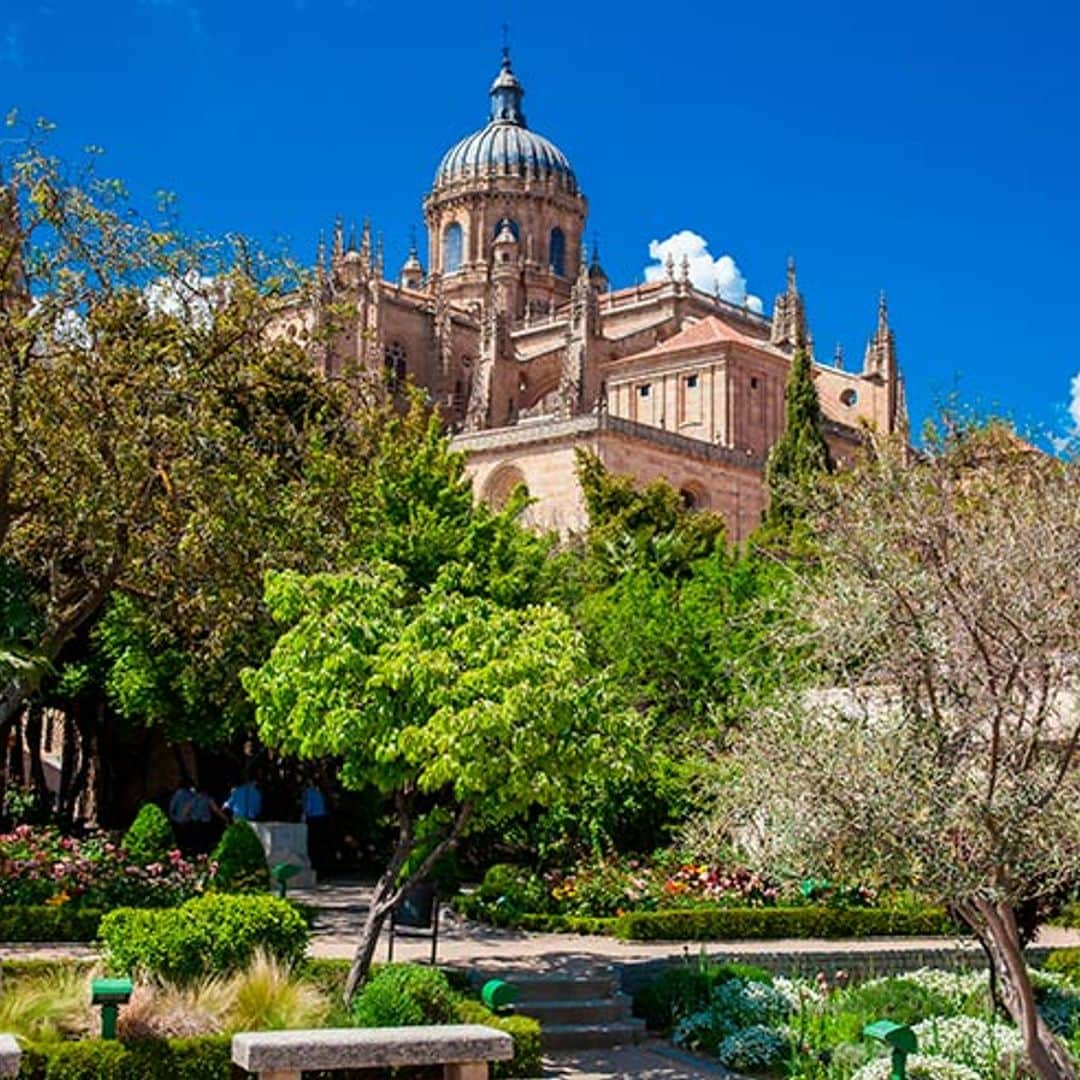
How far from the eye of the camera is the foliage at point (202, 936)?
10.5 m

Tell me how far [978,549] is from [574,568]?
18.6 meters

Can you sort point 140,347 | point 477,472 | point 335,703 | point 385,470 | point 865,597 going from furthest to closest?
1. point 477,472
2. point 385,470
3. point 140,347
4. point 335,703
5. point 865,597

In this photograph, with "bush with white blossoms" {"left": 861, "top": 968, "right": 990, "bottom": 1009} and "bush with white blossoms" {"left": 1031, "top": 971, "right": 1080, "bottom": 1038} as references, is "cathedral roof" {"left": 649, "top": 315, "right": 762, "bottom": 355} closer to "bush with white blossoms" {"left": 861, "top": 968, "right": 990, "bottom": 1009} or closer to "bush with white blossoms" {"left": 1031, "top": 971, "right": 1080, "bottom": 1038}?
"bush with white blossoms" {"left": 861, "top": 968, "right": 990, "bottom": 1009}

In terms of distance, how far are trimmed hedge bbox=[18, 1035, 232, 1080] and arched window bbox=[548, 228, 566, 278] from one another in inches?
2552

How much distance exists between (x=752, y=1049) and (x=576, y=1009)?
4.93 ft

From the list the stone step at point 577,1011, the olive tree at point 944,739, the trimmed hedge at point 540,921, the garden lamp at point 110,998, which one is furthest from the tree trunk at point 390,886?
the trimmed hedge at point 540,921

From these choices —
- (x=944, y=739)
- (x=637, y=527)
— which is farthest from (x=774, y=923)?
(x=637, y=527)

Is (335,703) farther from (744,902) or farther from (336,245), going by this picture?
(336,245)

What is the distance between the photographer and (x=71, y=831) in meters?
23.3

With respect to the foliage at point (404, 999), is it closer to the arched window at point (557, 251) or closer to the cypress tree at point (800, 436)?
the cypress tree at point (800, 436)

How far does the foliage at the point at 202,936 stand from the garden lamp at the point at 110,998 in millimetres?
1092

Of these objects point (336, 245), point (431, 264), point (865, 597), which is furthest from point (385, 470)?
point (431, 264)

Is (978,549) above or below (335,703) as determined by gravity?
above

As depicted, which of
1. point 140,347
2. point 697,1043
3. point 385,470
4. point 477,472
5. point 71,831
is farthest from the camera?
point 477,472
